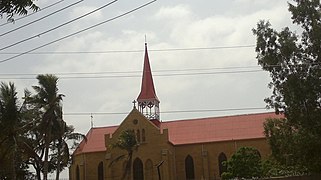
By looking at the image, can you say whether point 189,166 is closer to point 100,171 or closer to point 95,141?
point 100,171

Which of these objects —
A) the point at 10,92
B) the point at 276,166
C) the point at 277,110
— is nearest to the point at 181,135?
the point at 276,166

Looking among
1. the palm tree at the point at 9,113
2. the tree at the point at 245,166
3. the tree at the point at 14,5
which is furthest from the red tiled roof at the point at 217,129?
the tree at the point at 14,5

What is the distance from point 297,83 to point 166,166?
95.3 feet

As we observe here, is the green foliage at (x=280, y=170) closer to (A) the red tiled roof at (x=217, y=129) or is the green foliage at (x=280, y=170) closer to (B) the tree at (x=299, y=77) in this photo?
(B) the tree at (x=299, y=77)

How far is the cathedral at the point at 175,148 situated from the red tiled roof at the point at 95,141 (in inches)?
7.9

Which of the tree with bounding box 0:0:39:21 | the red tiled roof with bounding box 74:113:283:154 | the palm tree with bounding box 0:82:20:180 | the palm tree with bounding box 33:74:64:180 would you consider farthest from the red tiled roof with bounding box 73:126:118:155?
the tree with bounding box 0:0:39:21

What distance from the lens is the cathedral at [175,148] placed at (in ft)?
197

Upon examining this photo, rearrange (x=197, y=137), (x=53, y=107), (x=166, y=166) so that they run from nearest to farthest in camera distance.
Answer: (x=53, y=107)
(x=166, y=166)
(x=197, y=137)

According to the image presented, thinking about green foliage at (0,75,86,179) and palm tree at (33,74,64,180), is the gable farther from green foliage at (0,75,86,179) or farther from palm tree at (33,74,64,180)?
palm tree at (33,74,64,180)

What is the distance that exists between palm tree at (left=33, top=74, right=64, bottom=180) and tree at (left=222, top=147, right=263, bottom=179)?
17896 mm

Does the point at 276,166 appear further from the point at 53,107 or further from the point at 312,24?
the point at 53,107

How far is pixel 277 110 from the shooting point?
34281 millimetres

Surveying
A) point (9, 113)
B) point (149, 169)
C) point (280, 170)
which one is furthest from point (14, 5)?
point (149, 169)

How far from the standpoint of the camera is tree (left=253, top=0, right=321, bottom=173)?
31.8 meters
